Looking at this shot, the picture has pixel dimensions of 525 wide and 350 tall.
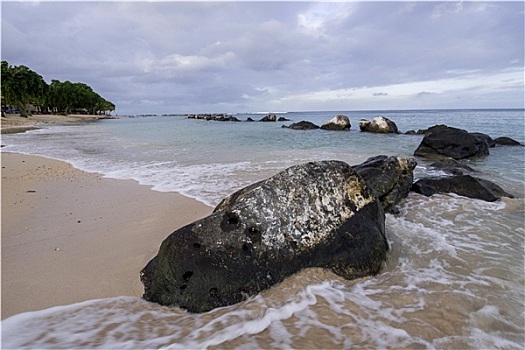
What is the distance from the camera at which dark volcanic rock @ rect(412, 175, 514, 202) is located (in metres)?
6.80

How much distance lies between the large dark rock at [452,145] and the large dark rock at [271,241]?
12702mm

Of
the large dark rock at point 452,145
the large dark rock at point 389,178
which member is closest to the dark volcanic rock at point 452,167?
the large dark rock at point 452,145

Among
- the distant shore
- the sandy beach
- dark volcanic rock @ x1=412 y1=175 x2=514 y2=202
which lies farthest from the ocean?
the distant shore

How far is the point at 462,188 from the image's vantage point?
7020mm

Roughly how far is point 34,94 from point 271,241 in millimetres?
68829

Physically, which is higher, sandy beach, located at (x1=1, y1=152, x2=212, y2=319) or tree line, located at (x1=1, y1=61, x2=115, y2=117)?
tree line, located at (x1=1, y1=61, x2=115, y2=117)

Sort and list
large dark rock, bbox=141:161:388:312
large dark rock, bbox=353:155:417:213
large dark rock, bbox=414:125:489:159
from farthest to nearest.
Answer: large dark rock, bbox=414:125:489:159 → large dark rock, bbox=353:155:417:213 → large dark rock, bbox=141:161:388:312

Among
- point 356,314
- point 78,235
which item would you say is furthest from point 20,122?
point 356,314

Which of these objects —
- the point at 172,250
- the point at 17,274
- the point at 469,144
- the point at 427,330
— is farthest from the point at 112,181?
the point at 469,144

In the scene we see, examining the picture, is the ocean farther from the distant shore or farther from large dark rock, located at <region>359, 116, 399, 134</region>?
the distant shore

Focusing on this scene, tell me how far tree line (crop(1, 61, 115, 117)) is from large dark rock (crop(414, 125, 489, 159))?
59.8 meters

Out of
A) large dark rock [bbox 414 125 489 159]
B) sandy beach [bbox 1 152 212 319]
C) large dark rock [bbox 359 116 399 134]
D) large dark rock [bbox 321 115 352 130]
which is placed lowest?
sandy beach [bbox 1 152 212 319]

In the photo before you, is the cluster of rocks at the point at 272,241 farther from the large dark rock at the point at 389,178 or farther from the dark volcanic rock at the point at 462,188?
the dark volcanic rock at the point at 462,188

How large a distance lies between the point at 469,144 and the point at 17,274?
16901 millimetres
